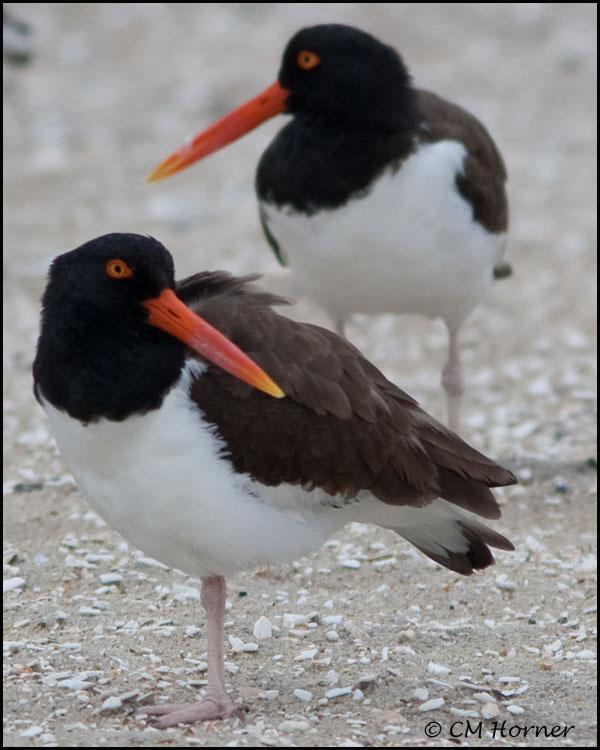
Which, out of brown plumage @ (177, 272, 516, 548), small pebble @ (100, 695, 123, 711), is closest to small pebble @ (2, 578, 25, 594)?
small pebble @ (100, 695, 123, 711)

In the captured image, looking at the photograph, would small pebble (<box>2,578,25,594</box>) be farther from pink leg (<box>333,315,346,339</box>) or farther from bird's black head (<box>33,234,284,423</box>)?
pink leg (<box>333,315,346,339</box>)

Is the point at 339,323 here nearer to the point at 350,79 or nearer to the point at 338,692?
the point at 350,79

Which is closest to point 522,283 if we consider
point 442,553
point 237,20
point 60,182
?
point 60,182

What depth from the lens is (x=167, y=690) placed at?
4.04 metres

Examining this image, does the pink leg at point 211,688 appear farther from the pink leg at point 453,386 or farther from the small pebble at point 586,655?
the pink leg at point 453,386

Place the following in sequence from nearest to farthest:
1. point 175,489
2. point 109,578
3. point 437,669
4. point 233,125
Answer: point 175,489 → point 437,669 → point 109,578 → point 233,125

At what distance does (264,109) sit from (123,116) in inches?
258

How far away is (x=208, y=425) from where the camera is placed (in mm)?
3604

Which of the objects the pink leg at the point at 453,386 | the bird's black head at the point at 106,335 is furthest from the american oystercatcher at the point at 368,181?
the bird's black head at the point at 106,335

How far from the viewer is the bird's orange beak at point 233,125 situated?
605cm

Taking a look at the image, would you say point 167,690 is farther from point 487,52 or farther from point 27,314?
point 487,52

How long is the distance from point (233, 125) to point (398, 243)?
44.6 inches

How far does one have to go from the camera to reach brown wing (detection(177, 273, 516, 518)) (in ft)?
12.1

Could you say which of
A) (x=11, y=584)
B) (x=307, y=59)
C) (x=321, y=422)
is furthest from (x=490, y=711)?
(x=307, y=59)
